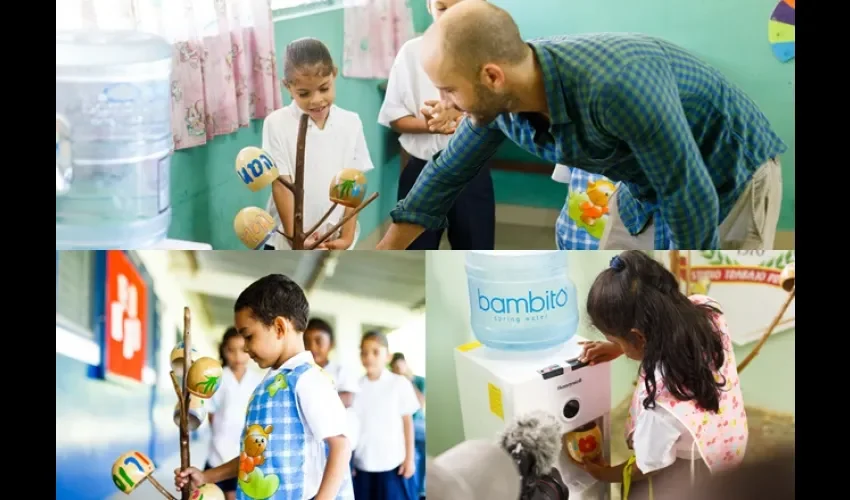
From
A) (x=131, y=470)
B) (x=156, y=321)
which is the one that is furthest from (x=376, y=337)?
(x=131, y=470)

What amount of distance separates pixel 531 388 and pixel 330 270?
0.43 m

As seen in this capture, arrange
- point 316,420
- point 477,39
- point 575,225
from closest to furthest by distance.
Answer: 1. point 477,39
2. point 316,420
3. point 575,225

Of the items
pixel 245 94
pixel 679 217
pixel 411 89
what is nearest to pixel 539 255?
pixel 679 217

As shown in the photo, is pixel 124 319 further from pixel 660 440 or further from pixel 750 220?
pixel 750 220

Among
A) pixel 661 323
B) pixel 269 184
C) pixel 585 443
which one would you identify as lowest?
pixel 585 443

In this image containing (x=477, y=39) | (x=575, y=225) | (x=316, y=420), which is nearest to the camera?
(x=477, y=39)

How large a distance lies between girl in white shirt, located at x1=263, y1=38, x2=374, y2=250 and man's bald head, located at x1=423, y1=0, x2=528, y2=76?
0.28 meters

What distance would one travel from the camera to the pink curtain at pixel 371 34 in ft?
5.92

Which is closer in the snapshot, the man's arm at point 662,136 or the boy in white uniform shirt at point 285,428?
the man's arm at point 662,136

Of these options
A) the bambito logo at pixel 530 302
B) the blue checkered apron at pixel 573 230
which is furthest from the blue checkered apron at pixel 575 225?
the bambito logo at pixel 530 302

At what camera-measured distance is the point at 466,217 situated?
1.86 meters

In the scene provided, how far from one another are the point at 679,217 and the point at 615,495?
536 mm

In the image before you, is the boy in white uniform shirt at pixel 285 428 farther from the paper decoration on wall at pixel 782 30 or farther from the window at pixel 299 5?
the paper decoration on wall at pixel 782 30

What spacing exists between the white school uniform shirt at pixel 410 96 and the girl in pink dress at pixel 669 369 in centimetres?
40
